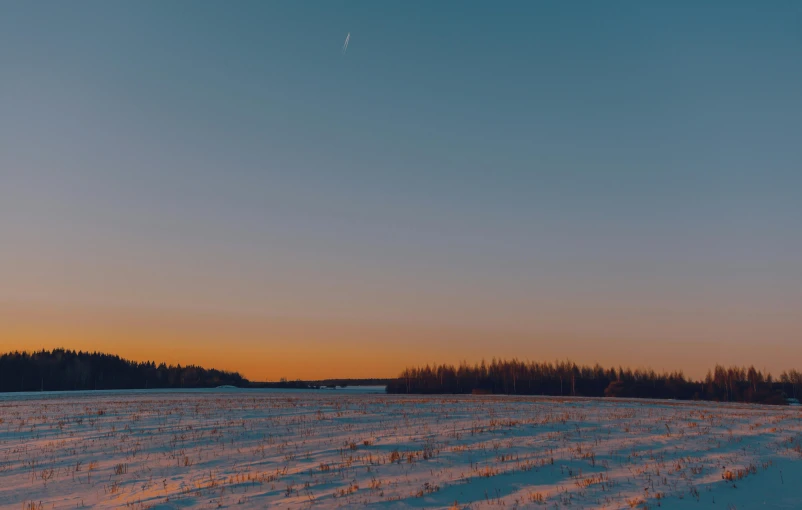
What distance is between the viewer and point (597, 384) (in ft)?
418

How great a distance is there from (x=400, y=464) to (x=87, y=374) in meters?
154

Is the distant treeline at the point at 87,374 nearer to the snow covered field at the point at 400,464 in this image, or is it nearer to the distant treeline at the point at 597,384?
the distant treeline at the point at 597,384

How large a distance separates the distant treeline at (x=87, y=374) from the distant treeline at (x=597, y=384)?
58.4 meters

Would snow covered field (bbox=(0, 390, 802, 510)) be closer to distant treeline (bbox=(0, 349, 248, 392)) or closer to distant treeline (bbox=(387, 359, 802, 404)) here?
distant treeline (bbox=(387, 359, 802, 404))

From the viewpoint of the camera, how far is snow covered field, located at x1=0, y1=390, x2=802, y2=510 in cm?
1395

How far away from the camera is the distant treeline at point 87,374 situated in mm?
132375

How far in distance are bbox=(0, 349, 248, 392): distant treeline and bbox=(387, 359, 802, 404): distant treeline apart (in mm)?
58369

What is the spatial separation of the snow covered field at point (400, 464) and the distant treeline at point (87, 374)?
125309mm

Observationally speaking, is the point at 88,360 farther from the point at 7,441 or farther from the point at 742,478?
the point at 742,478

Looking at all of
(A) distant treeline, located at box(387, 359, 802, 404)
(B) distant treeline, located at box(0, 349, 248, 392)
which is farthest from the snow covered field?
(B) distant treeline, located at box(0, 349, 248, 392)

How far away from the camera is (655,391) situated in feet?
354

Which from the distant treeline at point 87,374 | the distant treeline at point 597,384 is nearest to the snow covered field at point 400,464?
the distant treeline at point 597,384

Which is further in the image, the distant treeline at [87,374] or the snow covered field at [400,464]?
the distant treeline at [87,374]

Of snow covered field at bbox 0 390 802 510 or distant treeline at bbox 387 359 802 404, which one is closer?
snow covered field at bbox 0 390 802 510
